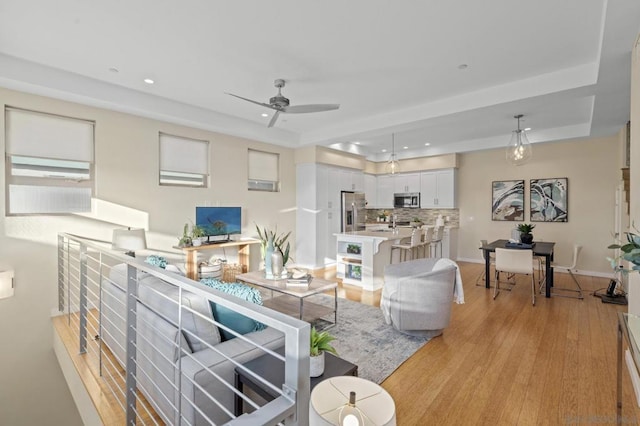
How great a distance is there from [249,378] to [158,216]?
3.89 metres

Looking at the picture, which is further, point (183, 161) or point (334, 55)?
point (183, 161)

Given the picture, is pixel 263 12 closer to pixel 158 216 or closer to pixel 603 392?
pixel 158 216

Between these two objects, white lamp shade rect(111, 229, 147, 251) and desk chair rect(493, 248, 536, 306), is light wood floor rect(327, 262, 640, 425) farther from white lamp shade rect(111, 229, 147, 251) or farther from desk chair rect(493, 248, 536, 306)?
white lamp shade rect(111, 229, 147, 251)

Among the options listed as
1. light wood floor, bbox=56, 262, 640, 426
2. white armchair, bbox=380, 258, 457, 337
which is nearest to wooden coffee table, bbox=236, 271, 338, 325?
white armchair, bbox=380, 258, 457, 337

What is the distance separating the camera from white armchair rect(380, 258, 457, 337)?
10.5 ft

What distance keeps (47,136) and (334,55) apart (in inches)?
141

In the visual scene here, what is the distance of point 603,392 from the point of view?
235 cm

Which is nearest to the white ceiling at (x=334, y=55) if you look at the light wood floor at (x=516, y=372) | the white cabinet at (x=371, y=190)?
the light wood floor at (x=516, y=372)

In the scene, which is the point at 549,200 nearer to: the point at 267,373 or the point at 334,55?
the point at 334,55

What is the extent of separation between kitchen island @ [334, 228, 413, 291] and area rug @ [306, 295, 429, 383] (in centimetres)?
98

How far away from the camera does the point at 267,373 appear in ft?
5.11

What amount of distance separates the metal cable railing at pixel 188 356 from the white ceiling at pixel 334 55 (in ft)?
6.99

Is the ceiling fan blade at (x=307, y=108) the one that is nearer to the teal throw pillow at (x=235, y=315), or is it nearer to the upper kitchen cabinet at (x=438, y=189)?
the teal throw pillow at (x=235, y=315)

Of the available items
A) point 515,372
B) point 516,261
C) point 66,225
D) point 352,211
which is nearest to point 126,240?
point 66,225
